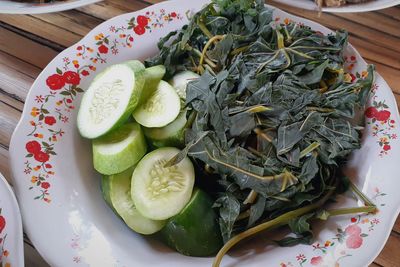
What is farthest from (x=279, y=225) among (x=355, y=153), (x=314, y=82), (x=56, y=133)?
(x=56, y=133)

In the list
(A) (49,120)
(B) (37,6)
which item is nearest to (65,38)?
(B) (37,6)

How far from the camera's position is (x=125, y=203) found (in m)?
1.22

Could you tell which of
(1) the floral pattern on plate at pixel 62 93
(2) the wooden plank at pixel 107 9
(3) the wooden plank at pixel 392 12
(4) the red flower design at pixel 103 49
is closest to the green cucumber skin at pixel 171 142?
(1) the floral pattern on plate at pixel 62 93

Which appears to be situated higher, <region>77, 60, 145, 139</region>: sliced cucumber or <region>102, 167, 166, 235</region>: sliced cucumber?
<region>77, 60, 145, 139</region>: sliced cucumber

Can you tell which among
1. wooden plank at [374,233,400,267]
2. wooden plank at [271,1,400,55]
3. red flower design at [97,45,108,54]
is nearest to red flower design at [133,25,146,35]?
red flower design at [97,45,108,54]

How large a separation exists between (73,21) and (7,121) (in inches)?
21.4

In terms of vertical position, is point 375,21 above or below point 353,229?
above

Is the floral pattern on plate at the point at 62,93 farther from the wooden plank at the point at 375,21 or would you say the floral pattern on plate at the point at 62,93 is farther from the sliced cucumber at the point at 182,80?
the wooden plank at the point at 375,21

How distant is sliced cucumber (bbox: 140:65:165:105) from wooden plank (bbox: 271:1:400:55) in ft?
2.19

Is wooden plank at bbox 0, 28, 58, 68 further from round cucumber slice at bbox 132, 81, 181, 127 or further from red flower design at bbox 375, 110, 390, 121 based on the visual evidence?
red flower design at bbox 375, 110, 390, 121

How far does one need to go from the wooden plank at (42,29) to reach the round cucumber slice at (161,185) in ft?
2.60

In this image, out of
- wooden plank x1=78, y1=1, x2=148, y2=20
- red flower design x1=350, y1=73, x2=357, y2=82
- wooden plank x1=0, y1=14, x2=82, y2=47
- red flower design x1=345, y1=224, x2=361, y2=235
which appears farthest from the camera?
wooden plank x1=78, y1=1, x2=148, y2=20

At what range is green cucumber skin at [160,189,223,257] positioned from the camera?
1166 millimetres

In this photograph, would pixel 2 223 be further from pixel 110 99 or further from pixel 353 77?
pixel 353 77
